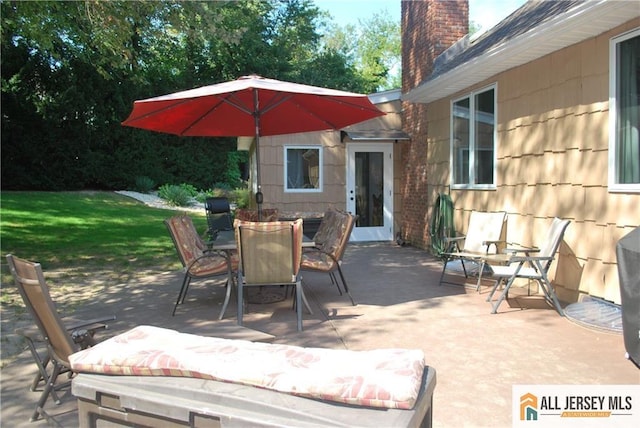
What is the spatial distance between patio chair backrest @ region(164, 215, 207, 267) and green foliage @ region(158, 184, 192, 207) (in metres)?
14.2

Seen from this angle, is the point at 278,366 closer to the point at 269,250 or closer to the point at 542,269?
the point at 269,250

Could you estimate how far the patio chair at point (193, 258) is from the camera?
5176mm

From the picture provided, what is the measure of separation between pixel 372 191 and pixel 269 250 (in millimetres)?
6791

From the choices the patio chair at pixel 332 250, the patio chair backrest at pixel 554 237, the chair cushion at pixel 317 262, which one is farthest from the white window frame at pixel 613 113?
the chair cushion at pixel 317 262

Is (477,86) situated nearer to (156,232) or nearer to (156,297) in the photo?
(156,297)

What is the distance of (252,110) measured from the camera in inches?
254

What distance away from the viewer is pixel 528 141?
6254 millimetres

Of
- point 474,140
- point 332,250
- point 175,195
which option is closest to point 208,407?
point 332,250

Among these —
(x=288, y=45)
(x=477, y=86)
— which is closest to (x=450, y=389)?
(x=477, y=86)

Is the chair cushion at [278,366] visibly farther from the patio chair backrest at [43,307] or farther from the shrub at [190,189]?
the shrub at [190,189]

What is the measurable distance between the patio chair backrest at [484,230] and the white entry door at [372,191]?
4166 mm

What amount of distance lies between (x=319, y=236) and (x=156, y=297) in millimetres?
2161

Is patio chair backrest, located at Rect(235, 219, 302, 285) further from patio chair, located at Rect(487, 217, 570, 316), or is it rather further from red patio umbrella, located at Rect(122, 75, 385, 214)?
patio chair, located at Rect(487, 217, 570, 316)

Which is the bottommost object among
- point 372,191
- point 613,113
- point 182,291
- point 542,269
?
point 182,291
